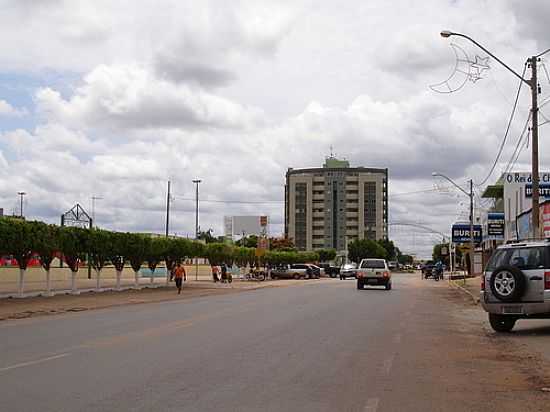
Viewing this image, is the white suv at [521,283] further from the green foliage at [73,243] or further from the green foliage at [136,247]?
the green foliage at [136,247]

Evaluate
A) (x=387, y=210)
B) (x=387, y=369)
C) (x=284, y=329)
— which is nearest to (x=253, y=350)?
(x=387, y=369)

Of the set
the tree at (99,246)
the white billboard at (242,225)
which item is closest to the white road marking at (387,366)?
the tree at (99,246)

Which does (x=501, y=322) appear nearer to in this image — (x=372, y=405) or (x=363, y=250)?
(x=372, y=405)

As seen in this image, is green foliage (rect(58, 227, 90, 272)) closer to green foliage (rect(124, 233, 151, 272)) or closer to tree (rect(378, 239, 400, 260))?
green foliage (rect(124, 233, 151, 272))

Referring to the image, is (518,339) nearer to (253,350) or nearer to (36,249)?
(253,350)

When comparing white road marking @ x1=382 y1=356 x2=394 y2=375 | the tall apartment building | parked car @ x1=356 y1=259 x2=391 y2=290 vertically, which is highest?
the tall apartment building

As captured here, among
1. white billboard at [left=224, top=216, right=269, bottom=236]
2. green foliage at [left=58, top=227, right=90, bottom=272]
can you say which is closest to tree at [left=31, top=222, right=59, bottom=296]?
green foliage at [left=58, top=227, right=90, bottom=272]

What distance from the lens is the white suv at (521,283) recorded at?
17.7 meters

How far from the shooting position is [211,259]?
7025cm

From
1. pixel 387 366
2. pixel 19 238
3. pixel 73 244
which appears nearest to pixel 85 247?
pixel 73 244

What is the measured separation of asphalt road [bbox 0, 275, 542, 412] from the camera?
9469 millimetres

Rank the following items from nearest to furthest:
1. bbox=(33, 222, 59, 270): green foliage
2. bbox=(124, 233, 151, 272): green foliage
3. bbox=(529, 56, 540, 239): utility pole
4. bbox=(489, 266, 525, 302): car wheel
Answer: bbox=(489, 266, 525, 302): car wheel, bbox=(529, 56, 540, 239): utility pole, bbox=(33, 222, 59, 270): green foliage, bbox=(124, 233, 151, 272): green foliage

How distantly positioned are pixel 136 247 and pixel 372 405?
39350 mm

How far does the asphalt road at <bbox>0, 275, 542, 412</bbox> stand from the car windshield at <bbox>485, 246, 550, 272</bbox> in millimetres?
2025
